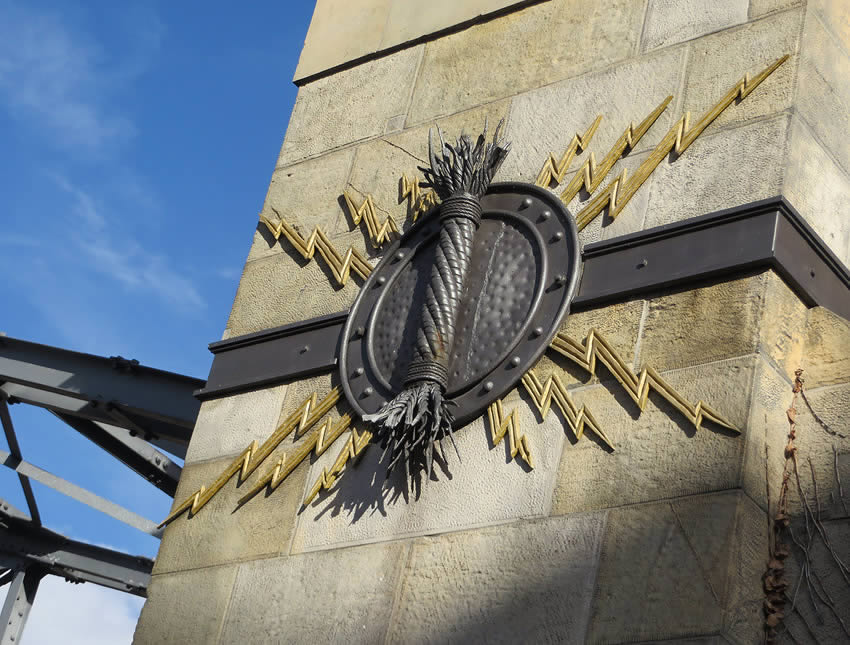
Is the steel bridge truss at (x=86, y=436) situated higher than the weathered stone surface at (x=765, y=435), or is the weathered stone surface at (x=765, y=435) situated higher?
the steel bridge truss at (x=86, y=436)

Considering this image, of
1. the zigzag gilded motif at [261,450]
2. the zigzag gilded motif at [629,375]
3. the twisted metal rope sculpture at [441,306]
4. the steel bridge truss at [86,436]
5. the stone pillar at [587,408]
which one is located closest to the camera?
the stone pillar at [587,408]

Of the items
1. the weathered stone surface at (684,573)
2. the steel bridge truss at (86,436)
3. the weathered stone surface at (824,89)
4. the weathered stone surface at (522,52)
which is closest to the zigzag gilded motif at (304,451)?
the weathered stone surface at (684,573)

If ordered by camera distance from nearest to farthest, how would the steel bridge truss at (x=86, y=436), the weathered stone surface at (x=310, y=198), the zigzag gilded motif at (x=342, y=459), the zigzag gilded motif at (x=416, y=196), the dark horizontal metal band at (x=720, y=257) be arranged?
the dark horizontal metal band at (x=720, y=257) → the zigzag gilded motif at (x=342, y=459) → the zigzag gilded motif at (x=416, y=196) → the weathered stone surface at (x=310, y=198) → the steel bridge truss at (x=86, y=436)

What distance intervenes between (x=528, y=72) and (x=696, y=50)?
3.17 ft

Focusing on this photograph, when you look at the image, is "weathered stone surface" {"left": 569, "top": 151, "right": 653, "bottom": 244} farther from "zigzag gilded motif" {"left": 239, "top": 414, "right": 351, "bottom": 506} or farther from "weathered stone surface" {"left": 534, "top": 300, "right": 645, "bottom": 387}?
"zigzag gilded motif" {"left": 239, "top": 414, "right": 351, "bottom": 506}

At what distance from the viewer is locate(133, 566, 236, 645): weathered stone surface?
619cm

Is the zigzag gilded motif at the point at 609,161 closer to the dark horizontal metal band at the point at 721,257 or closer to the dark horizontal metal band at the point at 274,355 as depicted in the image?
the dark horizontal metal band at the point at 721,257

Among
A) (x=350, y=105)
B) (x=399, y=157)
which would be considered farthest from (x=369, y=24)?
(x=399, y=157)

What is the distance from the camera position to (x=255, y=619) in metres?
6.02

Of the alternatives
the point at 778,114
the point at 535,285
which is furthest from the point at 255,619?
the point at 778,114

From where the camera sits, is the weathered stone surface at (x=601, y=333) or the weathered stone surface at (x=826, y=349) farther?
the weathered stone surface at (x=601, y=333)

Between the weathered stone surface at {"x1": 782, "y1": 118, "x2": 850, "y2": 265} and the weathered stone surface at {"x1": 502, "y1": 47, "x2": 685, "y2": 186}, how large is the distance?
620 mm

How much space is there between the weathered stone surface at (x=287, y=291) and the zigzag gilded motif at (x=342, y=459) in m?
0.86

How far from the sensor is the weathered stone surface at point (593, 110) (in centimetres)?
635
